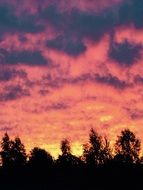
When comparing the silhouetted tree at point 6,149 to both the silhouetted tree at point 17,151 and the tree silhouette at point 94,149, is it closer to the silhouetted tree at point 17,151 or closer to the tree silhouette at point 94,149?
the silhouetted tree at point 17,151

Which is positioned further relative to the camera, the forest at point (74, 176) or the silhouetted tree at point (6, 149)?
the silhouetted tree at point (6, 149)

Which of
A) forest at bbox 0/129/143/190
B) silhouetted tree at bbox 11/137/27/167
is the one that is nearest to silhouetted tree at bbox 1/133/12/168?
silhouetted tree at bbox 11/137/27/167

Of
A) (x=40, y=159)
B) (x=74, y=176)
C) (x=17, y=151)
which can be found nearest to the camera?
(x=74, y=176)

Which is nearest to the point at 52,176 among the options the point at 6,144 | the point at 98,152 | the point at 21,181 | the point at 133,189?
the point at 21,181

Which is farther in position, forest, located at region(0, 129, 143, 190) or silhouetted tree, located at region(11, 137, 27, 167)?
silhouetted tree, located at region(11, 137, 27, 167)

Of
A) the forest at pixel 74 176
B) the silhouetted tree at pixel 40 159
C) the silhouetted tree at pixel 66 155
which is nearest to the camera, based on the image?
the forest at pixel 74 176

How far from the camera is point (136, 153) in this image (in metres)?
140

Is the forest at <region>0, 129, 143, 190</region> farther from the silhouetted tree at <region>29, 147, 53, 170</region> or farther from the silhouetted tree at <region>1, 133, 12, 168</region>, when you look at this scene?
the silhouetted tree at <region>1, 133, 12, 168</region>

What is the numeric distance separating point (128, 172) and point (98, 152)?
44.4 meters

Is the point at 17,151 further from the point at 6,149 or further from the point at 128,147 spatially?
the point at 128,147

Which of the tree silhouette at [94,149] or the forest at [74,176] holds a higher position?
the tree silhouette at [94,149]

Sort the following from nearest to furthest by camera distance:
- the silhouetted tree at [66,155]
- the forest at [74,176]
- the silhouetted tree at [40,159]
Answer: the forest at [74,176] < the silhouetted tree at [40,159] < the silhouetted tree at [66,155]

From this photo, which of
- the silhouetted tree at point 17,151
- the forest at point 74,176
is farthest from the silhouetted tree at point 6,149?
the forest at point 74,176

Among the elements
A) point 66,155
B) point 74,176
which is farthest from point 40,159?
point 74,176
